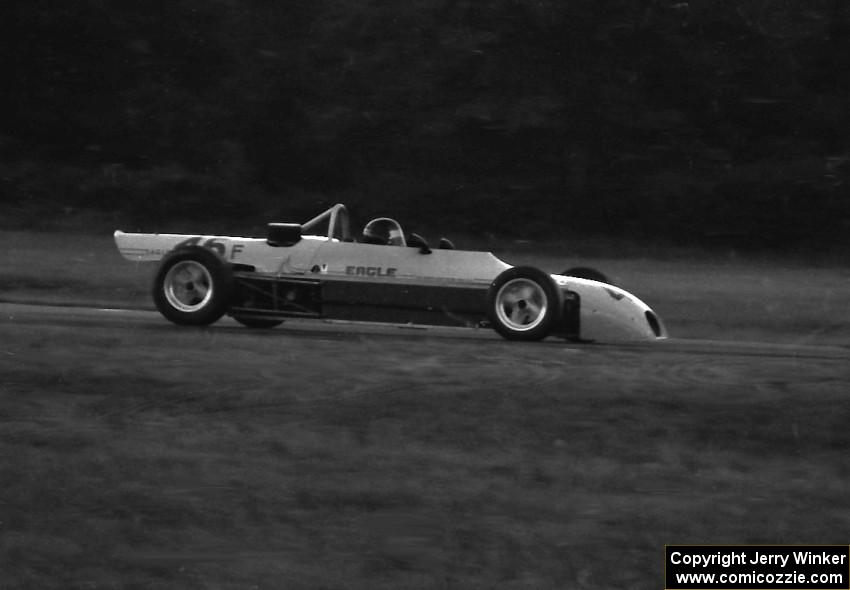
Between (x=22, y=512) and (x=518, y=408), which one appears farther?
(x=518, y=408)

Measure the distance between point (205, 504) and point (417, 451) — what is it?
118 cm

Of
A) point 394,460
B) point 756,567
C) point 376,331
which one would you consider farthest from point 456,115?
point 756,567

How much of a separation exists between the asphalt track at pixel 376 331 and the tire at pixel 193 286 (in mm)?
140

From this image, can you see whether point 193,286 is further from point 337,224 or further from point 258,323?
point 337,224

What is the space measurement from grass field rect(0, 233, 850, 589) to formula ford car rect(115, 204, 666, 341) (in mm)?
606

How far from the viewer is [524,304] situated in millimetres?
10617

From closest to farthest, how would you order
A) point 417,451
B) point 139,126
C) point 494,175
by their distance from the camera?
point 417,451
point 494,175
point 139,126

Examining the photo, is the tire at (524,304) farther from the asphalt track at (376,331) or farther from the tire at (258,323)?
the tire at (258,323)

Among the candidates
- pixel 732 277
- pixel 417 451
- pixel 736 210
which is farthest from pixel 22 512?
pixel 736 210

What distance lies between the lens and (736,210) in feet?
69.7

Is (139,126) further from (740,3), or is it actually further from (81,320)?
(81,320)

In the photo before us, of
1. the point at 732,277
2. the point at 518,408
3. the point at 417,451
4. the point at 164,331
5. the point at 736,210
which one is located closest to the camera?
the point at 417,451

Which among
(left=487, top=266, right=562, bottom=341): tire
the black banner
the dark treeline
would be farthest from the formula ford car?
the dark treeline

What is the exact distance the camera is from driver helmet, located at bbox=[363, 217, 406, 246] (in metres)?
11.3
